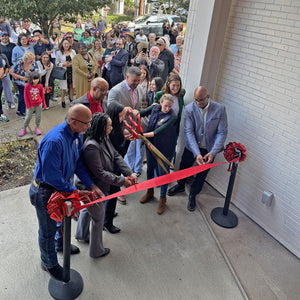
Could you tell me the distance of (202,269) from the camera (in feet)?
12.4

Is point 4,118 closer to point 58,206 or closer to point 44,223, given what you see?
point 44,223

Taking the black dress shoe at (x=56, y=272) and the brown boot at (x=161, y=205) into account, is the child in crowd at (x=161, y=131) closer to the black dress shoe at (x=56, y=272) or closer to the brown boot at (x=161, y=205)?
the brown boot at (x=161, y=205)

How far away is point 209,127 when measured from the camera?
4.58m

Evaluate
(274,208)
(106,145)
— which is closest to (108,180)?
(106,145)

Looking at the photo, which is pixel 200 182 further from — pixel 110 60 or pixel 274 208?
pixel 110 60

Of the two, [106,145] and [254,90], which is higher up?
[254,90]

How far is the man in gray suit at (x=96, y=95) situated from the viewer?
→ 4016 mm

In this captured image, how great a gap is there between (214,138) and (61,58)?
17.8 feet

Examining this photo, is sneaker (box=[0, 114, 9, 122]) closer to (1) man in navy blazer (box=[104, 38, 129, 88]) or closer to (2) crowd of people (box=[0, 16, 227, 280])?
(2) crowd of people (box=[0, 16, 227, 280])

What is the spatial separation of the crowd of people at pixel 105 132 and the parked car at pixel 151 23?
11874mm

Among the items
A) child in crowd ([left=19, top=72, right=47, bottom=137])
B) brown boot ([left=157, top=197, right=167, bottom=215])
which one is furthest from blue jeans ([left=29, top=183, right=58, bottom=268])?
child in crowd ([left=19, top=72, right=47, bottom=137])

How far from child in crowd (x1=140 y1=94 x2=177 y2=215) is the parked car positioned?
15.9 m

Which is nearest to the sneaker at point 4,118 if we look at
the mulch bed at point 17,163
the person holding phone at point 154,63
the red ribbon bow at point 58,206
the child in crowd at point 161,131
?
the mulch bed at point 17,163

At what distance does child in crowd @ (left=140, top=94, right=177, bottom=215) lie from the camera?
446 centimetres
